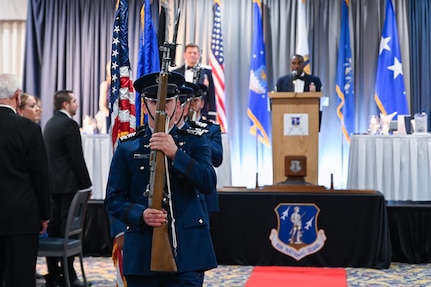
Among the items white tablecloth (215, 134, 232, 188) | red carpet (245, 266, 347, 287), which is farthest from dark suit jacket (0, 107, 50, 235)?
white tablecloth (215, 134, 232, 188)

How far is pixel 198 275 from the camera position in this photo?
3.06 meters

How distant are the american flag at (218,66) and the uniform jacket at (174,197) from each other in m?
7.29

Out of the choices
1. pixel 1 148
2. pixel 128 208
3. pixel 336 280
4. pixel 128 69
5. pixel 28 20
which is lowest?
pixel 336 280

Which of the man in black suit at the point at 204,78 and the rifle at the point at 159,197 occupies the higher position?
the man in black suit at the point at 204,78

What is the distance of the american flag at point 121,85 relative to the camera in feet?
14.4

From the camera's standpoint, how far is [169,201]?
294 centimetres

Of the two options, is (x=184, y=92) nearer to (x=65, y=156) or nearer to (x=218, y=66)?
(x=65, y=156)

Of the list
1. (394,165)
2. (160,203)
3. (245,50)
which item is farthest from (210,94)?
(160,203)

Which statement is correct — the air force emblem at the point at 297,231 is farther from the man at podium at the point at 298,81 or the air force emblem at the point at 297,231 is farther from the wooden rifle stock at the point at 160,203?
the wooden rifle stock at the point at 160,203

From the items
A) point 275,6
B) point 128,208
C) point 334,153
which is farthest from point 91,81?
point 128,208

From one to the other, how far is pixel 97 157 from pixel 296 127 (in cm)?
246

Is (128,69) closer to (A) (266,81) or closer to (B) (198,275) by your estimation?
(B) (198,275)

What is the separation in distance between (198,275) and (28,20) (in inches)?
360

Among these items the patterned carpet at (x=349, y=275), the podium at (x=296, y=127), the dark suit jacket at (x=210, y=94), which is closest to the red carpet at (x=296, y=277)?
the patterned carpet at (x=349, y=275)
